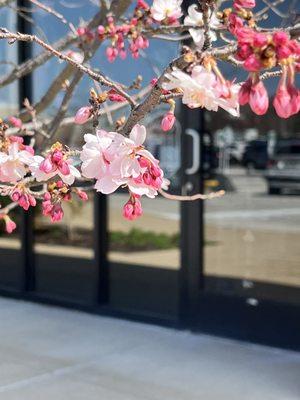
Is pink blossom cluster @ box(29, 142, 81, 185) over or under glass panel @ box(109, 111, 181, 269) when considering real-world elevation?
over

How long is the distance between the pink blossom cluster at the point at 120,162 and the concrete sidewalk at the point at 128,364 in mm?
3160

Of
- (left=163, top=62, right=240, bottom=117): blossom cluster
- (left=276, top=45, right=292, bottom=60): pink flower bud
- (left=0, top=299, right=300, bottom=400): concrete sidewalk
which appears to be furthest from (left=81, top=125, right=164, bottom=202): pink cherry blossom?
(left=0, top=299, right=300, bottom=400): concrete sidewalk

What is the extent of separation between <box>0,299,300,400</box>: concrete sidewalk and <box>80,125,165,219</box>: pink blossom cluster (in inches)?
124

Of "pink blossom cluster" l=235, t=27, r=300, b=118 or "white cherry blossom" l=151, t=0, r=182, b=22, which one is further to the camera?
"white cherry blossom" l=151, t=0, r=182, b=22

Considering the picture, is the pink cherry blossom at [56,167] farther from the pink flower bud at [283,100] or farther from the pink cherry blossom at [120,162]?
the pink flower bud at [283,100]

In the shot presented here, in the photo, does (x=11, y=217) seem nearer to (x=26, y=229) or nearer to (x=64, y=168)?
(x=26, y=229)

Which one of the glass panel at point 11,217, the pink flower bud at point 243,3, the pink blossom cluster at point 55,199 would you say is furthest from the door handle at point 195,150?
the pink blossom cluster at point 55,199

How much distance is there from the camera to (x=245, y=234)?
6176 mm

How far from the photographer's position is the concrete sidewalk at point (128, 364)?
4902 millimetres

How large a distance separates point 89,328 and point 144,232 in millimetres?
912

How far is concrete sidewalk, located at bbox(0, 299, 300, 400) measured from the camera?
16.1 feet

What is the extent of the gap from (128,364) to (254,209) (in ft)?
4.94

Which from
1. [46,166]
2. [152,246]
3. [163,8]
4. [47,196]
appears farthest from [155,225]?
[46,166]

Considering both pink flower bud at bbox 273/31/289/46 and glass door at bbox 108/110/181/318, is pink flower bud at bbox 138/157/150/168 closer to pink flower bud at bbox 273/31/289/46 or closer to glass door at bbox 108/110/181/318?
pink flower bud at bbox 273/31/289/46
